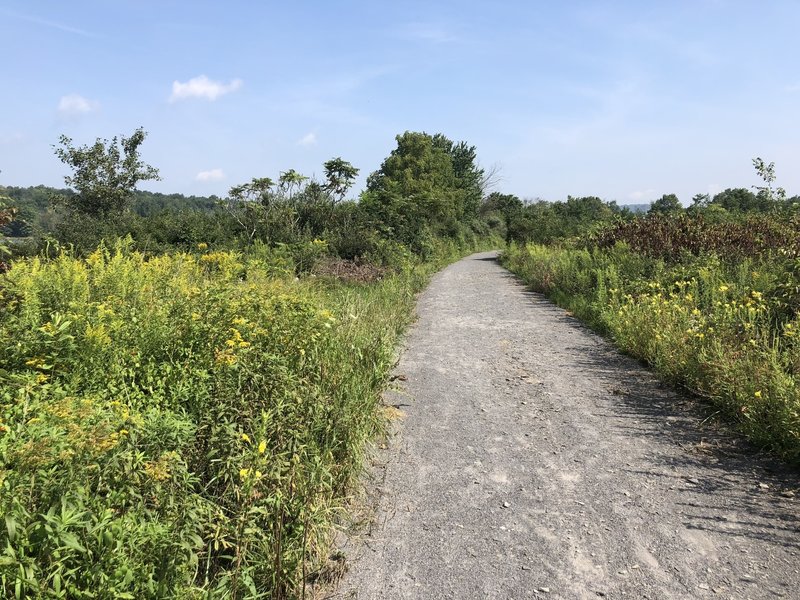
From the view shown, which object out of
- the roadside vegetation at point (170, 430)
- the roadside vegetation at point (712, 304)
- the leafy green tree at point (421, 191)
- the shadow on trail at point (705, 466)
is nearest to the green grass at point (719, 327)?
the roadside vegetation at point (712, 304)

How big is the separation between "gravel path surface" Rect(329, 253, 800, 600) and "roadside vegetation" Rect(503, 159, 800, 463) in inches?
11.7

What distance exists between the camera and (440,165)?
4094 cm

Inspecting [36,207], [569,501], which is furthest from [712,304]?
[36,207]

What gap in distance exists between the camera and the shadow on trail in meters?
3.00

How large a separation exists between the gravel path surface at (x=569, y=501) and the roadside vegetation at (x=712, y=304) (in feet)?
0.98

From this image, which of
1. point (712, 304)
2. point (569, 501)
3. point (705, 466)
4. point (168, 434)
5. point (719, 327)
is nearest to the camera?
point (168, 434)

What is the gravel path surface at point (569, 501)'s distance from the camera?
8.44 feet

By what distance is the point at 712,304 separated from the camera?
6.75m

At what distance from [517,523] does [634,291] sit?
21.6 ft

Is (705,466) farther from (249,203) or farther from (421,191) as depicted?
(421,191)

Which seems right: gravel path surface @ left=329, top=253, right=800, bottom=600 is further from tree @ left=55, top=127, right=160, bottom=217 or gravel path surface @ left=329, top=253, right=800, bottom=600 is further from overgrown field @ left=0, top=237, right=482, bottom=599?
tree @ left=55, top=127, right=160, bottom=217

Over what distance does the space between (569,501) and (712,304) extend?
15.5 feet

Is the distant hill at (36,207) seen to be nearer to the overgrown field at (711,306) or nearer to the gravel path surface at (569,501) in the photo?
the gravel path surface at (569,501)

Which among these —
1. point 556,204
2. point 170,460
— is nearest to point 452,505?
point 170,460
